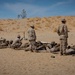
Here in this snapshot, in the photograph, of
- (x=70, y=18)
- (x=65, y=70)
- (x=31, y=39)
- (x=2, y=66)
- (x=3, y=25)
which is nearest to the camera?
(x=65, y=70)

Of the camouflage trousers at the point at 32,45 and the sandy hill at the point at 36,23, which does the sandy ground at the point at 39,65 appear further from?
the sandy hill at the point at 36,23

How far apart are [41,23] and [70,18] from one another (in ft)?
21.5

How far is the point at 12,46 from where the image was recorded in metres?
18.4

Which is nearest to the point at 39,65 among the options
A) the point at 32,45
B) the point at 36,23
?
the point at 32,45

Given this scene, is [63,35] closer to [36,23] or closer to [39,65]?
[39,65]

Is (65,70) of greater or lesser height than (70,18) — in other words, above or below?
below

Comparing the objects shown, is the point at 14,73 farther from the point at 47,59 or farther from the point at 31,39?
the point at 31,39

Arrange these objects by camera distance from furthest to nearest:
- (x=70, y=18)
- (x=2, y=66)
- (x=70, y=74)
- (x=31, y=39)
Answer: (x=70, y=18), (x=31, y=39), (x=2, y=66), (x=70, y=74)

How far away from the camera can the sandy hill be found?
42.3 m

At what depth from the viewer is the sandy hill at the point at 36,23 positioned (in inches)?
1667

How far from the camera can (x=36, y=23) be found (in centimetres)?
4575

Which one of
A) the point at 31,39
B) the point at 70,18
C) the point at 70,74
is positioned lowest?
the point at 70,74

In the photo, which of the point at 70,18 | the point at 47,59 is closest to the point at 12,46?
the point at 47,59

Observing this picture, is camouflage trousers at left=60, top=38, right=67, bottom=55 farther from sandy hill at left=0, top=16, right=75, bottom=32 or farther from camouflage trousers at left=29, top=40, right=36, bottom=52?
sandy hill at left=0, top=16, right=75, bottom=32
